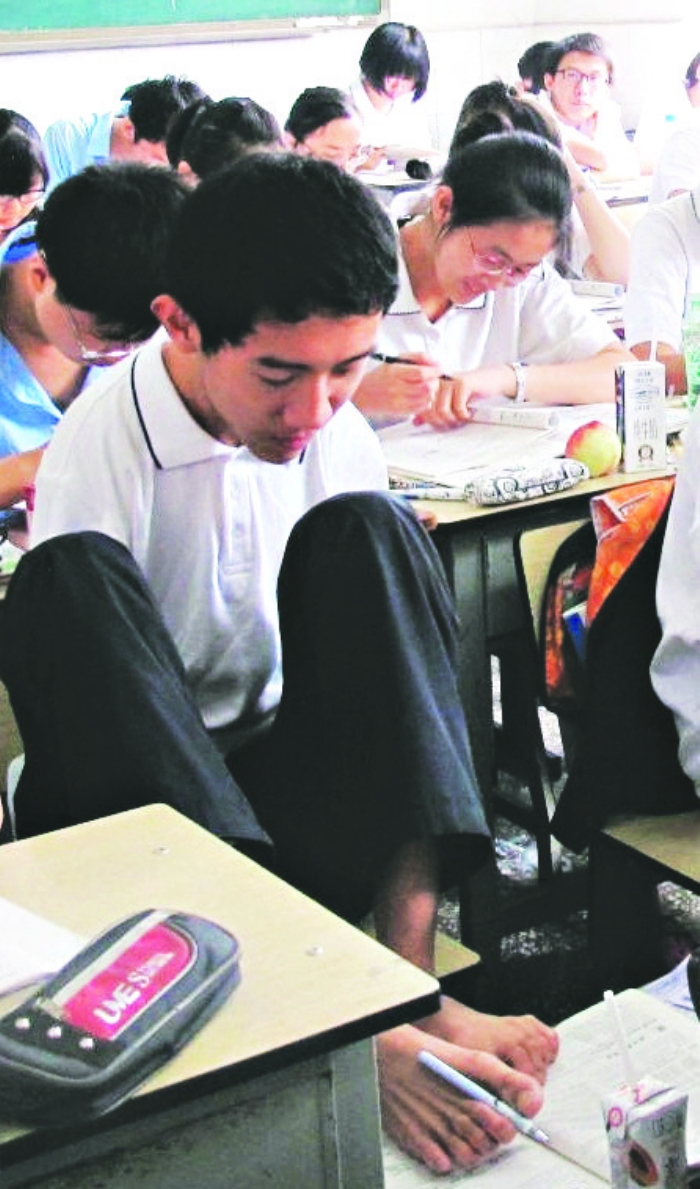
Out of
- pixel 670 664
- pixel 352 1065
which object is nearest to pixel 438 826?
pixel 670 664

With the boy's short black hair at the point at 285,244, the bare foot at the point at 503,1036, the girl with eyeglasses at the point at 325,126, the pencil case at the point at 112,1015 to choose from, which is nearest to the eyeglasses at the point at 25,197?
the girl with eyeglasses at the point at 325,126

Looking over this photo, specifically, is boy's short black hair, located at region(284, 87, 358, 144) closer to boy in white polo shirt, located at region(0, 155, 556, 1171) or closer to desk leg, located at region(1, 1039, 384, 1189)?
boy in white polo shirt, located at region(0, 155, 556, 1171)

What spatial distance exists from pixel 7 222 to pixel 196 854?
8.00 feet

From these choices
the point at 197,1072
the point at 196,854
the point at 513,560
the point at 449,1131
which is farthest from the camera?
the point at 513,560

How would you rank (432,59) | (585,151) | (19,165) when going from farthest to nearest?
(432,59) → (585,151) → (19,165)

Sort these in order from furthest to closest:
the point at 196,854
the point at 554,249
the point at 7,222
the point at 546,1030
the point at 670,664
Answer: the point at 7,222 → the point at 554,249 → the point at 670,664 → the point at 546,1030 → the point at 196,854

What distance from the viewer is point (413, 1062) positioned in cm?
157

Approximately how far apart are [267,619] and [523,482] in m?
0.49

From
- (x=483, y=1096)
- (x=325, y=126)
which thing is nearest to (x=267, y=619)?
(x=483, y=1096)

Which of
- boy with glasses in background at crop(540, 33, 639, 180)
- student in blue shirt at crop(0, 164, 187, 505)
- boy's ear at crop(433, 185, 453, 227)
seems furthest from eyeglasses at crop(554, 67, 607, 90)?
student in blue shirt at crop(0, 164, 187, 505)

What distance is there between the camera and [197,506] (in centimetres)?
180

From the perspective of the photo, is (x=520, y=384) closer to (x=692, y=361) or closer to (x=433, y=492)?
(x=692, y=361)

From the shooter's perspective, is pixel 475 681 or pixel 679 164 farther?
pixel 679 164

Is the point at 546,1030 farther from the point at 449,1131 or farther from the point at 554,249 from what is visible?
the point at 554,249
